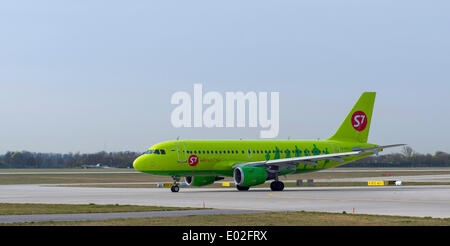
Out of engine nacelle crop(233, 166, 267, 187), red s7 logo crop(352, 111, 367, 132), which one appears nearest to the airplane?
engine nacelle crop(233, 166, 267, 187)

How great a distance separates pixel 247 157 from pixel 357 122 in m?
12.4

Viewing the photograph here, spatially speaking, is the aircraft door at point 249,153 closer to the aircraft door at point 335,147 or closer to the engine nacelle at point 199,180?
the engine nacelle at point 199,180

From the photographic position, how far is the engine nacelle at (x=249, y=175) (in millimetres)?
58500

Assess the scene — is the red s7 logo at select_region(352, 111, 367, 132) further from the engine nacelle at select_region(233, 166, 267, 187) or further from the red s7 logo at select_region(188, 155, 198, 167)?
the red s7 logo at select_region(188, 155, 198, 167)

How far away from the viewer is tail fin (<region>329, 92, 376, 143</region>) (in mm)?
68938

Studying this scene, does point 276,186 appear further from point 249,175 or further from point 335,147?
point 335,147

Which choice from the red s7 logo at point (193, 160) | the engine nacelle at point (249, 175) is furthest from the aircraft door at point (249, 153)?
the red s7 logo at point (193, 160)

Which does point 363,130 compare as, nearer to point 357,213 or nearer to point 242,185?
point 242,185

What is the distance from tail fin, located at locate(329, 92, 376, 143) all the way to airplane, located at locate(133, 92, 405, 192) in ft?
0.30

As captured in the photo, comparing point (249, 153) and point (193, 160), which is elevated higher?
point (249, 153)

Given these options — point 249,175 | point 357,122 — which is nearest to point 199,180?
point 249,175

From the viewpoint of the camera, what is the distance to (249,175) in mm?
58594

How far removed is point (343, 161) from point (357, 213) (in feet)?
102
